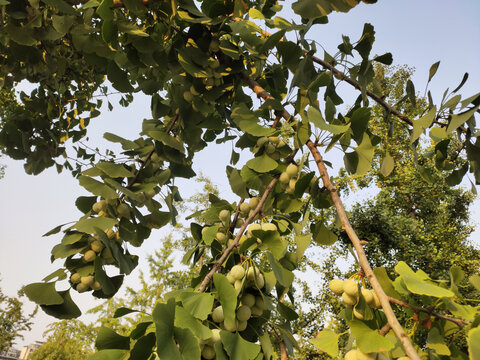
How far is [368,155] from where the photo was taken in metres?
0.73

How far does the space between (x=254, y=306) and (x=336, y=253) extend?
781cm

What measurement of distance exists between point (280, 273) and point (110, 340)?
368 mm

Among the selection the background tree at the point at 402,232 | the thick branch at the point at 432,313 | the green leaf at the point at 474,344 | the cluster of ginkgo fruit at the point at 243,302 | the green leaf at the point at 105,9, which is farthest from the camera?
the background tree at the point at 402,232

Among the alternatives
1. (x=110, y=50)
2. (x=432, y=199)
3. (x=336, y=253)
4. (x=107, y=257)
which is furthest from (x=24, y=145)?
(x=432, y=199)

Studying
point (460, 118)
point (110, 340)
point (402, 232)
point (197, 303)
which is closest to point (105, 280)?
point (110, 340)

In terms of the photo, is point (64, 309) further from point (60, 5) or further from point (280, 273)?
point (60, 5)

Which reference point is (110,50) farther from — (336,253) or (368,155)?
(336,253)

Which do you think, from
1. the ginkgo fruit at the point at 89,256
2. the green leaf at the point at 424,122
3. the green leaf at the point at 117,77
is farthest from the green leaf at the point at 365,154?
the green leaf at the point at 117,77

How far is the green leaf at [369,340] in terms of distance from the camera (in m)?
0.42

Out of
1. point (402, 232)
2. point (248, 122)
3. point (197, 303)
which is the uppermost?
point (402, 232)

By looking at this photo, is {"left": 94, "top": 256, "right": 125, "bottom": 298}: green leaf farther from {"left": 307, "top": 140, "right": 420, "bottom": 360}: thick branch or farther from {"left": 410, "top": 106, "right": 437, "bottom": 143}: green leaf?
{"left": 410, "top": 106, "right": 437, "bottom": 143}: green leaf

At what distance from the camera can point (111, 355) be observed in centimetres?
60

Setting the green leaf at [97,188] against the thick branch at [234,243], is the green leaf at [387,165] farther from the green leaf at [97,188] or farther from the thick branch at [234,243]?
the green leaf at [97,188]

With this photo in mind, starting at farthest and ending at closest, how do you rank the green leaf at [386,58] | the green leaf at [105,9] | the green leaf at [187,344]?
the green leaf at [386,58]
the green leaf at [105,9]
the green leaf at [187,344]
